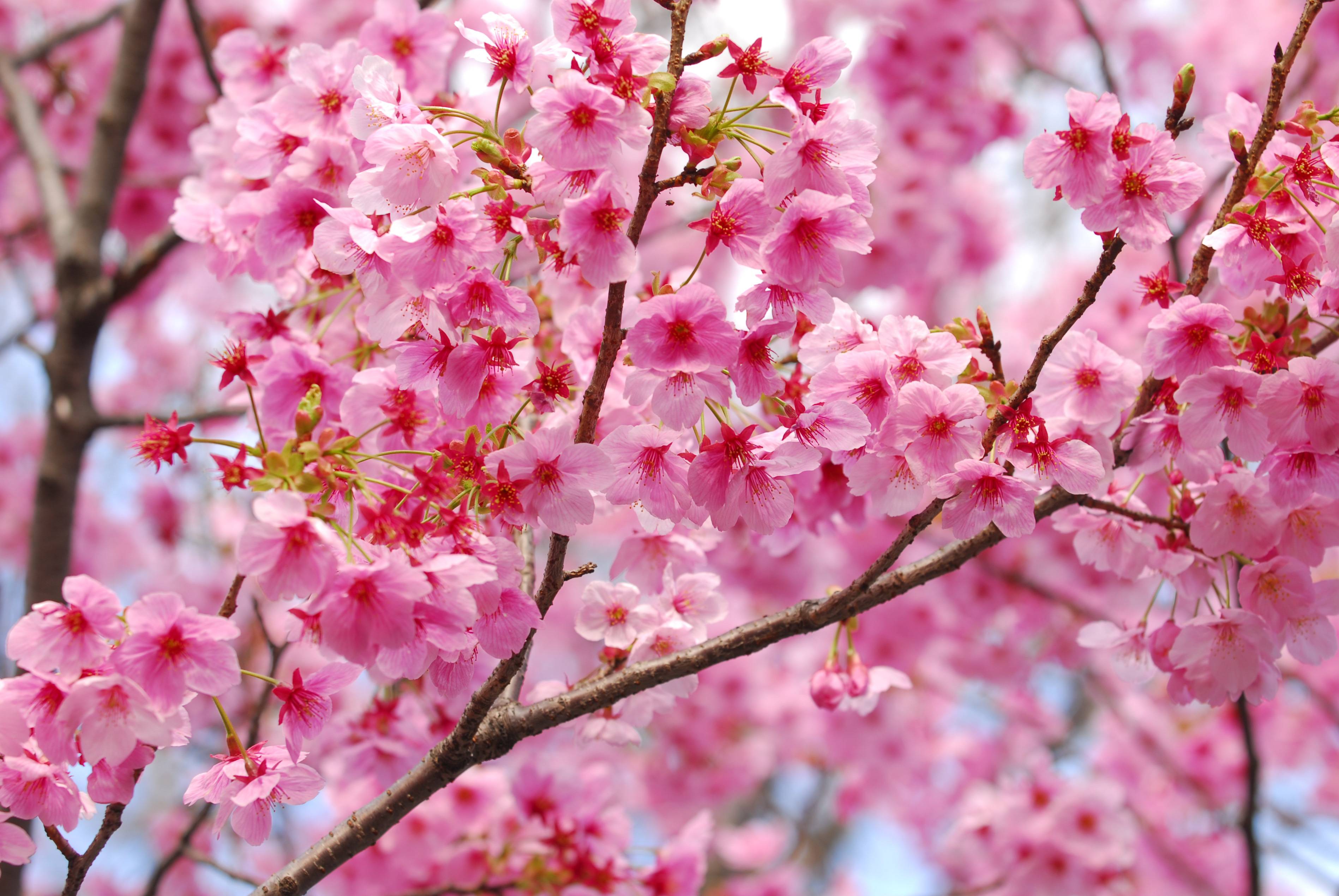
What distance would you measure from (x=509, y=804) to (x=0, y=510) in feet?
13.6

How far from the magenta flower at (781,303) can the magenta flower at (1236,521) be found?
614 millimetres

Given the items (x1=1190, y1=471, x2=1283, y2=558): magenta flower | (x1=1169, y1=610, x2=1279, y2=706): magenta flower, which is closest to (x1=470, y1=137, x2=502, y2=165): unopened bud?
(x1=1190, y1=471, x2=1283, y2=558): magenta flower

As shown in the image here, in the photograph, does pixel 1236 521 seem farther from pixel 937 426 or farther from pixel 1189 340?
pixel 937 426

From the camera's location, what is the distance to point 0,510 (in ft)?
16.8

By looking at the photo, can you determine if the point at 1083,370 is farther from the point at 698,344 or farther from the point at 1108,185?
the point at 698,344

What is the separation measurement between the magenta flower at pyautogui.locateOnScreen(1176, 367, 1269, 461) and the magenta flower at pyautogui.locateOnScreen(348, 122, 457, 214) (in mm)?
1008

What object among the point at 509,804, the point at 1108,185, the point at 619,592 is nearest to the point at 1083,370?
the point at 1108,185

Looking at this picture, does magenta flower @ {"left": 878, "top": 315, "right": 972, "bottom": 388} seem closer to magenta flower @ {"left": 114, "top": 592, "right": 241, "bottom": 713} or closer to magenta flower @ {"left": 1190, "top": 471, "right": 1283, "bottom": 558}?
magenta flower @ {"left": 1190, "top": 471, "right": 1283, "bottom": 558}

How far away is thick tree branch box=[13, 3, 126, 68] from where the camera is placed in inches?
134

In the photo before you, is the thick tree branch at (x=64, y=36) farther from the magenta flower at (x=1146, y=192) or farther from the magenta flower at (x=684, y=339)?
the magenta flower at (x=1146, y=192)

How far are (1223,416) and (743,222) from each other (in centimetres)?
69

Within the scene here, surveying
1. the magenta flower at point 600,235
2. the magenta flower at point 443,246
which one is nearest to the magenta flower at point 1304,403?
the magenta flower at point 600,235

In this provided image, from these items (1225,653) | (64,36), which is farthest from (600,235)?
(64,36)

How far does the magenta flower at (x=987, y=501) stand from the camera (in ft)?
4.10
